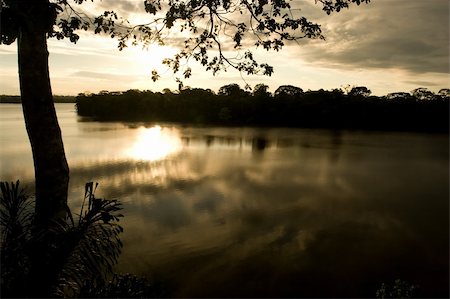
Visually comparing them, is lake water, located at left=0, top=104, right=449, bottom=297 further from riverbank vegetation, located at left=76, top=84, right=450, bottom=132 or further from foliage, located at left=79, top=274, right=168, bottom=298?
riverbank vegetation, located at left=76, top=84, right=450, bottom=132

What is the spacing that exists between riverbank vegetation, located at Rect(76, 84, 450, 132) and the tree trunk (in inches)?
2749

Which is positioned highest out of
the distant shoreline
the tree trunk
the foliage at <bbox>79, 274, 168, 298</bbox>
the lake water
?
the distant shoreline

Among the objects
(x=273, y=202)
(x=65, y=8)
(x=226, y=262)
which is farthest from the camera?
(x=273, y=202)

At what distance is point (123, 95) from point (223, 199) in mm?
127746

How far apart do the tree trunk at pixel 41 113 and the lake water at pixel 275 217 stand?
10.9m

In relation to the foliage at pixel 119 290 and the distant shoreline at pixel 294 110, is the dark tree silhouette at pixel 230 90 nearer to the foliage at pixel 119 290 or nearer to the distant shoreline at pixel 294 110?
the distant shoreline at pixel 294 110

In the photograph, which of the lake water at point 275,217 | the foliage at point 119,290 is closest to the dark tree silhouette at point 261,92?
the lake water at point 275,217

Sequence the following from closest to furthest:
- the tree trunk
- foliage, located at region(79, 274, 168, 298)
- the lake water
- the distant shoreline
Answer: the tree trunk
foliage, located at region(79, 274, 168, 298)
the lake water
the distant shoreline

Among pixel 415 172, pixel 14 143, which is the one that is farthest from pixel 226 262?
pixel 14 143

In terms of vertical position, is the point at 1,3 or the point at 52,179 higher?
the point at 1,3

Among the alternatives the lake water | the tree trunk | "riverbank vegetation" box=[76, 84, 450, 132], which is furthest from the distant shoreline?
the tree trunk

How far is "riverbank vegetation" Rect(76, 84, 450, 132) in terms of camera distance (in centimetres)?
9181

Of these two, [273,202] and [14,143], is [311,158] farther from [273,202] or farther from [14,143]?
[14,143]

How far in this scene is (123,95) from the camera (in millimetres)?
146125
